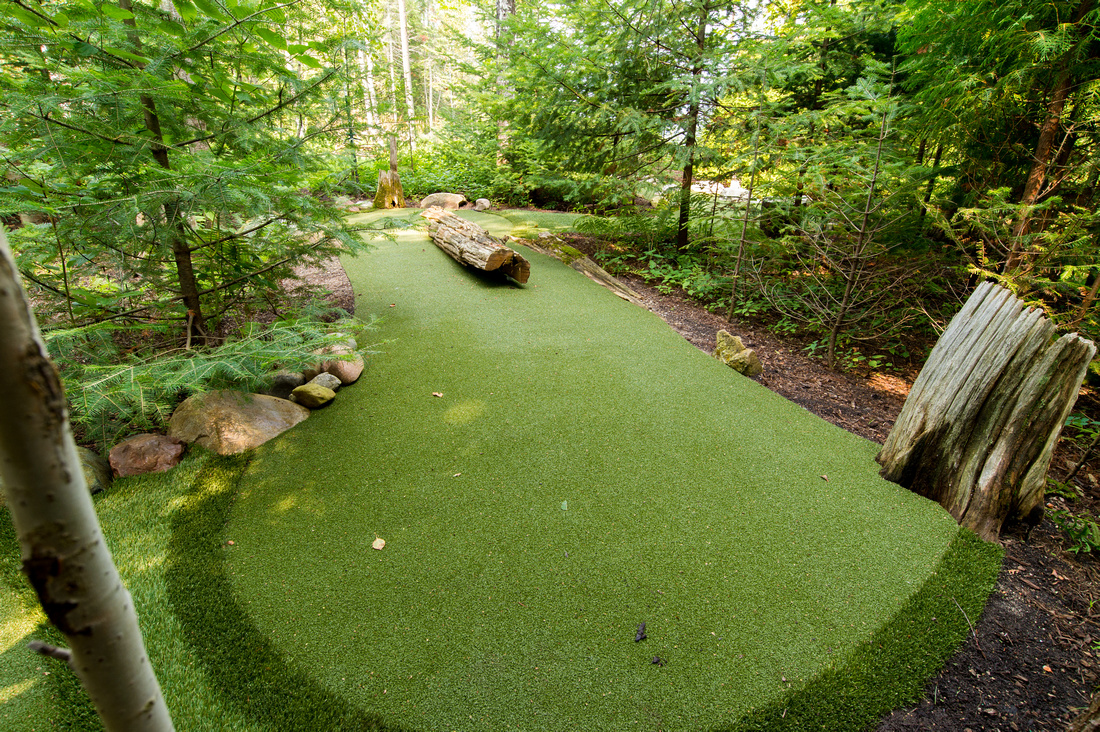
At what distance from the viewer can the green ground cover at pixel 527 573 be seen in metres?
1.79

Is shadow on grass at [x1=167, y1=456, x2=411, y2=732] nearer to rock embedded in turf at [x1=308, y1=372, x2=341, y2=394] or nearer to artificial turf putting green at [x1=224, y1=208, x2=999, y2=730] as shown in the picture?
artificial turf putting green at [x1=224, y1=208, x2=999, y2=730]

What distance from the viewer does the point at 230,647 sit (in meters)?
1.92

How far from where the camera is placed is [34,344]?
20.1 inches

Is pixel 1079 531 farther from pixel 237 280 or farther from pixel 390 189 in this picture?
pixel 390 189

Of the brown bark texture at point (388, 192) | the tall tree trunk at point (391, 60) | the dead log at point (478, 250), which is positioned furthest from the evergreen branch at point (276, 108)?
the brown bark texture at point (388, 192)

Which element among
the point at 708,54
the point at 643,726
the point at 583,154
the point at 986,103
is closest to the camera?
the point at 643,726

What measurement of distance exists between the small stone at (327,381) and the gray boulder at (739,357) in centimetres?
350

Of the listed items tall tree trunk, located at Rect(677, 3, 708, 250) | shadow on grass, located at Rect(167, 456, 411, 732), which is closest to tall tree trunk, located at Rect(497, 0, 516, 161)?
tall tree trunk, located at Rect(677, 3, 708, 250)

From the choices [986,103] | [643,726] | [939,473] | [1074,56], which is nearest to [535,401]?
[643,726]

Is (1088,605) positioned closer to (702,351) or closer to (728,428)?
(728,428)

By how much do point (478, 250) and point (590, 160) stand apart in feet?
9.33

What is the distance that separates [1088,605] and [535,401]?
318cm

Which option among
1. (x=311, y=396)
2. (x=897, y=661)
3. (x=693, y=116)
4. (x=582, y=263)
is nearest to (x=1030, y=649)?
(x=897, y=661)

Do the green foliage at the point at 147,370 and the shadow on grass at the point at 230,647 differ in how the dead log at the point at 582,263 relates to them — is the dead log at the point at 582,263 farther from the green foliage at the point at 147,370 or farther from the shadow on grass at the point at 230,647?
the shadow on grass at the point at 230,647
